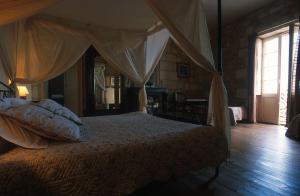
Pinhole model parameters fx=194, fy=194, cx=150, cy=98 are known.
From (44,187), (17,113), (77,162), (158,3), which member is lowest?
(44,187)

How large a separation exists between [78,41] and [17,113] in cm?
200

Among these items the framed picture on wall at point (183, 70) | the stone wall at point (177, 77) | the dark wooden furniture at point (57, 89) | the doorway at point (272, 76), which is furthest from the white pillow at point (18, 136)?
the framed picture on wall at point (183, 70)

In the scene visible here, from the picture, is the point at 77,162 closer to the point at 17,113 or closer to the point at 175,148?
the point at 17,113

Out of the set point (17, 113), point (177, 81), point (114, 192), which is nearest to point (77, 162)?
point (114, 192)

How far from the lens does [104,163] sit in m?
1.23

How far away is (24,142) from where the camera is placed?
1297 millimetres

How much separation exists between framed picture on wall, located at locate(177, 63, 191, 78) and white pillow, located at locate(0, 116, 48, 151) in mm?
5577

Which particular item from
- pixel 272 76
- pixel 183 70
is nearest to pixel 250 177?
pixel 272 76

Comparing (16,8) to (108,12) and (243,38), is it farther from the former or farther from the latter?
(243,38)

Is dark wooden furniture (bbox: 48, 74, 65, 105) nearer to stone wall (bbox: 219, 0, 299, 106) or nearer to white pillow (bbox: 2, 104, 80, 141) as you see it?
white pillow (bbox: 2, 104, 80, 141)

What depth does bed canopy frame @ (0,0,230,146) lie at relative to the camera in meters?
1.92

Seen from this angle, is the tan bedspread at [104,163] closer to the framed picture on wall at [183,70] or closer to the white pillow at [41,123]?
the white pillow at [41,123]

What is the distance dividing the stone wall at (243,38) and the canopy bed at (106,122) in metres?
3.21

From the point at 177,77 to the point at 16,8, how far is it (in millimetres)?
5359
